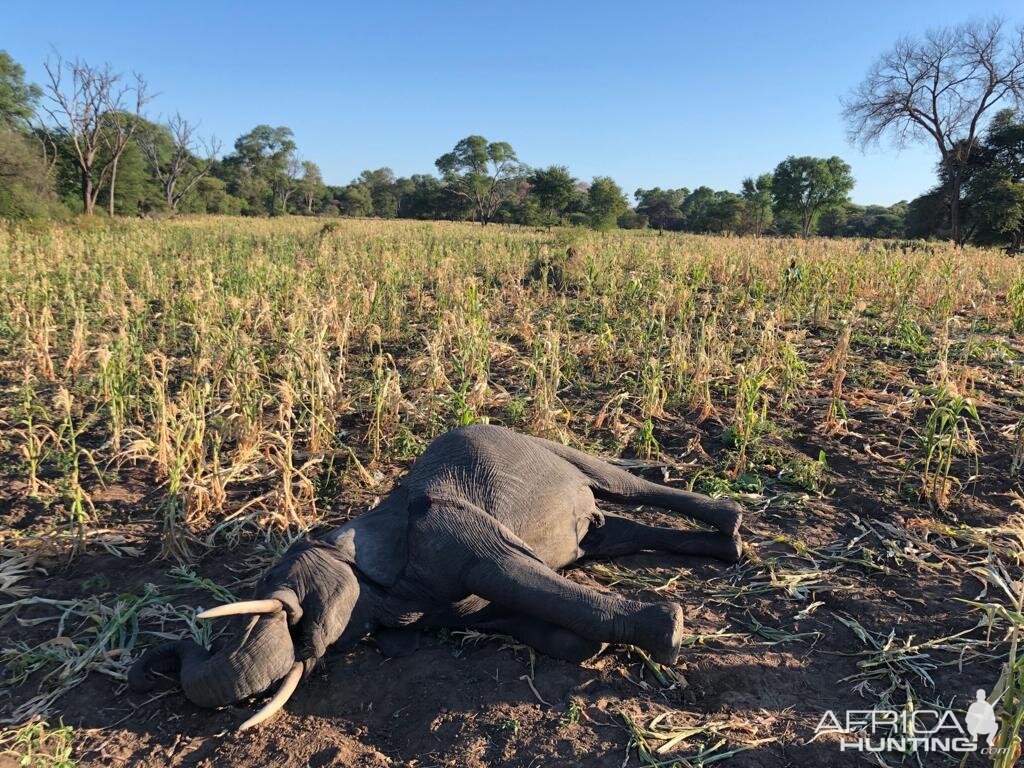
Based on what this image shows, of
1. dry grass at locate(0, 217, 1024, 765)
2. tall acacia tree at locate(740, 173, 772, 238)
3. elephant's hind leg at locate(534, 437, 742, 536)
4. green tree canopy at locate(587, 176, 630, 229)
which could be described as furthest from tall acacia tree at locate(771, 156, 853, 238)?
elephant's hind leg at locate(534, 437, 742, 536)

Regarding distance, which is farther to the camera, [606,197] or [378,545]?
[606,197]

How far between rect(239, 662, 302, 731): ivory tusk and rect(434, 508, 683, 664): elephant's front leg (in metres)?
0.57

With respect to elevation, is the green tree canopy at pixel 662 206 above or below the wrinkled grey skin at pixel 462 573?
above

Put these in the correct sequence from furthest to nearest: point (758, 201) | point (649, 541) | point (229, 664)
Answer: point (758, 201) → point (649, 541) → point (229, 664)

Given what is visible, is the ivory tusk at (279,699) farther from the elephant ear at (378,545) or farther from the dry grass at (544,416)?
the dry grass at (544,416)

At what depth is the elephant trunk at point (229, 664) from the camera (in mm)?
1642

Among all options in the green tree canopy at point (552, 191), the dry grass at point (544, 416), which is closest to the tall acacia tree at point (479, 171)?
the green tree canopy at point (552, 191)

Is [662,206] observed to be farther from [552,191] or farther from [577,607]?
[577,607]

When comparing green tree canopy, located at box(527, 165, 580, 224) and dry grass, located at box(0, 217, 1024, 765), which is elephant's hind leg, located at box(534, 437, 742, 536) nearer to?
dry grass, located at box(0, 217, 1024, 765)

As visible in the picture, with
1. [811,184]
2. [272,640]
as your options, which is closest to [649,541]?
[272,640]

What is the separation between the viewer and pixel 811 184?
3688 centimetres

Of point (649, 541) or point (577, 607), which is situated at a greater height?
point (577, 607)

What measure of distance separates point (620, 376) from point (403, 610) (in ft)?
9.08

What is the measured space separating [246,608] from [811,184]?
4228cm
